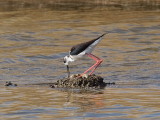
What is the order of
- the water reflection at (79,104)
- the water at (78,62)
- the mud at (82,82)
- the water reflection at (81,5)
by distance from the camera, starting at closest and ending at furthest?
1. the water reflection at (79,104)
2. the water at (78,62)
3. the mud at (82,82)
4. the water reflection at (81,5)

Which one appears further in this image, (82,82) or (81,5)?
(81,5)

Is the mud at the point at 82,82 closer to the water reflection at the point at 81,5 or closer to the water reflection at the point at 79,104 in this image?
the water reflection at the point at 79,104

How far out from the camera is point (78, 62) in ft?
52.4

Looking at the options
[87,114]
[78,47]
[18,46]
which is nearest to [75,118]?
[87,114]

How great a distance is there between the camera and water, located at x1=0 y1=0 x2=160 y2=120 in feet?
33.9

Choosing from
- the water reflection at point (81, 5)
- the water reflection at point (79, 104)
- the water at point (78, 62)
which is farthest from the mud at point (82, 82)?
the water reflection at point (81, 5)

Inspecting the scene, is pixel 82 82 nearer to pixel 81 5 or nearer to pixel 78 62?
pixel 78 62

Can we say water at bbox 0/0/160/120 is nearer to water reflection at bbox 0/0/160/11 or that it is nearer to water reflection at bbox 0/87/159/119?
water reflection at bbox 0/87/159/119

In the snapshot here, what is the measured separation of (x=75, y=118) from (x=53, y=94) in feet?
7.23

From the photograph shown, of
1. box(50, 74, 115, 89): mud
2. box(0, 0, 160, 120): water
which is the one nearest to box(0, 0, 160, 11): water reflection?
box(0, 0, 160, 120): water

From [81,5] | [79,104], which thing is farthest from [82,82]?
[81,5]

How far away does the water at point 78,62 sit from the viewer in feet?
33.9

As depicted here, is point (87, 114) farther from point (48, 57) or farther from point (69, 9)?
point (69, 9)

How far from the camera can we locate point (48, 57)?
54.6 feet
